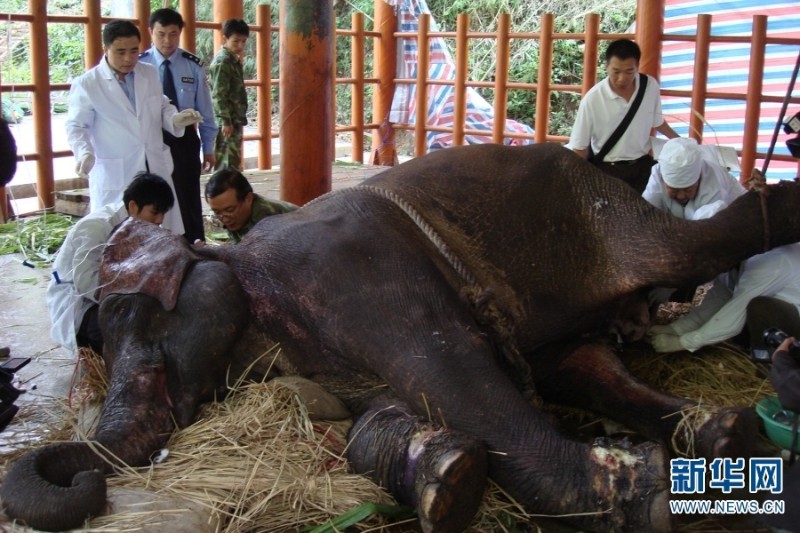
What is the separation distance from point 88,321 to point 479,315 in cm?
183

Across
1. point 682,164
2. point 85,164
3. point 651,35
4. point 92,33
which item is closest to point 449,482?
point 682,164

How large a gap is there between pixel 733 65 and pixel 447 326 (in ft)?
25.5

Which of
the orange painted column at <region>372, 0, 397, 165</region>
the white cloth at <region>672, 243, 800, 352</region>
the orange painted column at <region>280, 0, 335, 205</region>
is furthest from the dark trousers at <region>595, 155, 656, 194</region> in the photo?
the orange painted column at <region>372, 0, 397, 165</region>

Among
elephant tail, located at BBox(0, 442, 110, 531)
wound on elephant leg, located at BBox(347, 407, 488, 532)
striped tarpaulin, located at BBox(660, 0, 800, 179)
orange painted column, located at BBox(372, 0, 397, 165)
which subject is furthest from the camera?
orange painted column, located at BBox(372, 0, 397, 165)

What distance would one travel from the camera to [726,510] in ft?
10.6

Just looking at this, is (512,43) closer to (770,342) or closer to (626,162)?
(626,162)

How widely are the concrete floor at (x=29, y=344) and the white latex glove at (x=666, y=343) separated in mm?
2853

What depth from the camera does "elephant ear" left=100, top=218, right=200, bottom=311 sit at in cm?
361

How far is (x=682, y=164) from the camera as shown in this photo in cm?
459

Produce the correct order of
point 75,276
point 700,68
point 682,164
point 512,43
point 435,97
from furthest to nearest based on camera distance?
point 512,43, point 435,97, point 700,68, point 682,164, point 75,276

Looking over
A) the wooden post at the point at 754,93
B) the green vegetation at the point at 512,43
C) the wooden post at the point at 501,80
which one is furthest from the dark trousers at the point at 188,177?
the green vegetation at the point at 512,43

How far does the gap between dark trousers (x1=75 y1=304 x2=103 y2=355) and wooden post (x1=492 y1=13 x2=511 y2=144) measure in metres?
8.38

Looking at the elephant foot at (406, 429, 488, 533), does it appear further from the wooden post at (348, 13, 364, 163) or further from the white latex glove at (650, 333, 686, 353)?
the wooden post at (348, 13, 364, 163)

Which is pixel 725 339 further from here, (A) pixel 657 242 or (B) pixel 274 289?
(B) pixel 274 289
